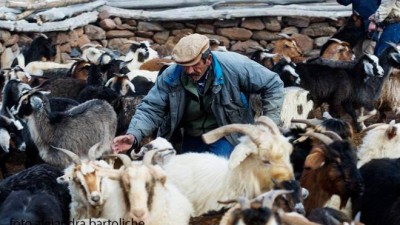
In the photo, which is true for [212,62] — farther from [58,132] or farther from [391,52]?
[391,52]

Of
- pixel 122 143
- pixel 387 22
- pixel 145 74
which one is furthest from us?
pixel 387 22

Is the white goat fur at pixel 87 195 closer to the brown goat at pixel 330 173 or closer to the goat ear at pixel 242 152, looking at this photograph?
the goat ear at pixel 242 152

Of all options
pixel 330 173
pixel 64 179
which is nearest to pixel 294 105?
pixel 330 173

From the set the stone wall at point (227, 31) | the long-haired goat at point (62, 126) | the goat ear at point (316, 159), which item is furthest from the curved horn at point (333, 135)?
the stone wall at point (227, 31)

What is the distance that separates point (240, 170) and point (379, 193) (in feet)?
3.36

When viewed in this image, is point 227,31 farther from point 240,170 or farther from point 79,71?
point 240,170

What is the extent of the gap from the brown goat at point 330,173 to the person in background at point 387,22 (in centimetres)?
632

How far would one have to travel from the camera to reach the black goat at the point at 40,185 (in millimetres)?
6254

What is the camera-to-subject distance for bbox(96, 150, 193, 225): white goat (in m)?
5.37

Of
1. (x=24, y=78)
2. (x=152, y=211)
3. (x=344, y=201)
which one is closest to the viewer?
(x=152, y=211)

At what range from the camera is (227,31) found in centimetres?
1589

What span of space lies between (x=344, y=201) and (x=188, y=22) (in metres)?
10.3

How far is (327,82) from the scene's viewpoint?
1075 cm

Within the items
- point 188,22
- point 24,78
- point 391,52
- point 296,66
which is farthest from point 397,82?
point 188,22
